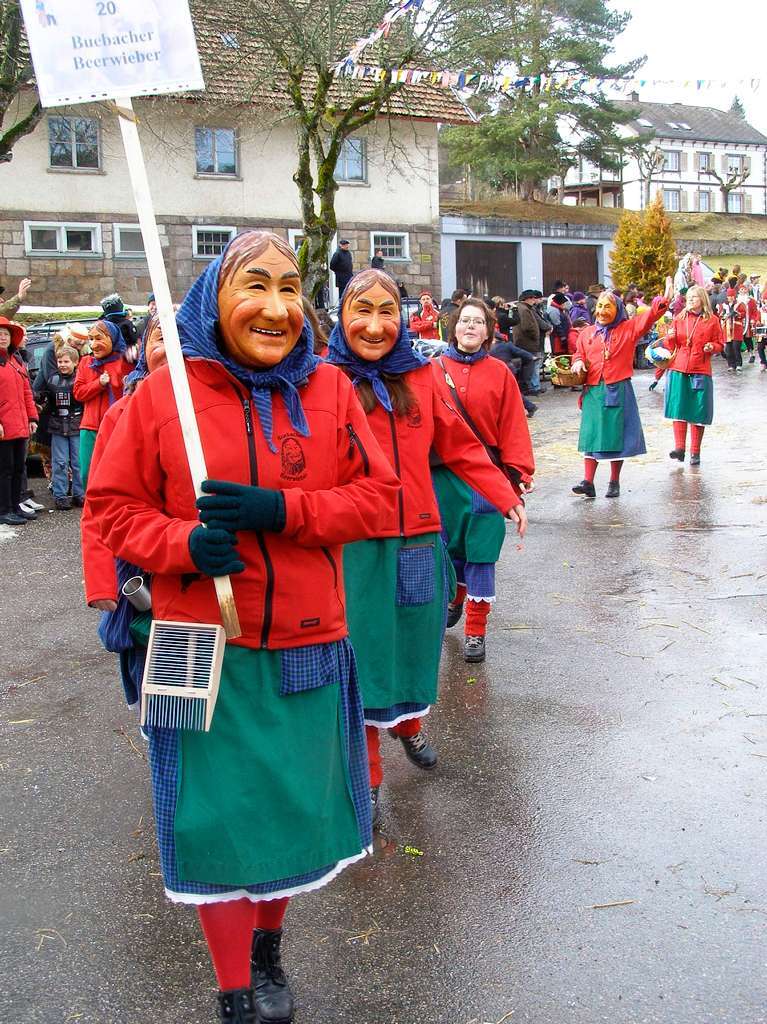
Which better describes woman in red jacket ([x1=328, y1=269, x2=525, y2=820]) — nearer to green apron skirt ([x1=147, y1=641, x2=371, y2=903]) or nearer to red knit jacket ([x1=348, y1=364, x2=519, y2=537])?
red knit jacket ([x1=348, y1=364, x2=519, y2=537])

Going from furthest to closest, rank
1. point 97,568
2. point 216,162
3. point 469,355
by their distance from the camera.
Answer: point 216,162 → point 469,355 → point 97,568

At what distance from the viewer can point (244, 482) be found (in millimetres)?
2764

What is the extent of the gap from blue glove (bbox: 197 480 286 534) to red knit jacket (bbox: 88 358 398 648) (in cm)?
7

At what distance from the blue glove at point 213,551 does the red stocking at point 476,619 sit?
3.83 m

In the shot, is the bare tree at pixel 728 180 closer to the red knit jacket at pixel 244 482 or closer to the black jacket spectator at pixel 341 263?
the black jacket spectator at pixel 341 263

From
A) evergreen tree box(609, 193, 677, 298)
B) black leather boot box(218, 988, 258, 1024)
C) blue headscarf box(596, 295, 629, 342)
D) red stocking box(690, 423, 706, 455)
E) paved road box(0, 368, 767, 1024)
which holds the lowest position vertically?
paved road box(0, 368, 767, 1024)

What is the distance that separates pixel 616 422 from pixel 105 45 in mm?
8815

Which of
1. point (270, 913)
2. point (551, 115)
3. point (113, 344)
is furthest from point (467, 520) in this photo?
point (551, 115)

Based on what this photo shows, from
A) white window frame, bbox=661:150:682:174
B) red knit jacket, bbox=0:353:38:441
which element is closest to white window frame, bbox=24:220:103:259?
red knit jacket, bbox=0:353:38:441

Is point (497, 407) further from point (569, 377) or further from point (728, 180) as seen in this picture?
point (728, 180)

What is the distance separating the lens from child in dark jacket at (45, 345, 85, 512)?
12.0 meters

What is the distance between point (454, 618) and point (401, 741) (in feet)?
6.73

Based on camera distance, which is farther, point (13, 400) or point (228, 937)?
point (13, 400)

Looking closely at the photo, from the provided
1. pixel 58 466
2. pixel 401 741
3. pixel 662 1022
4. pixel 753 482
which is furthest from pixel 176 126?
pixel 662 1022
